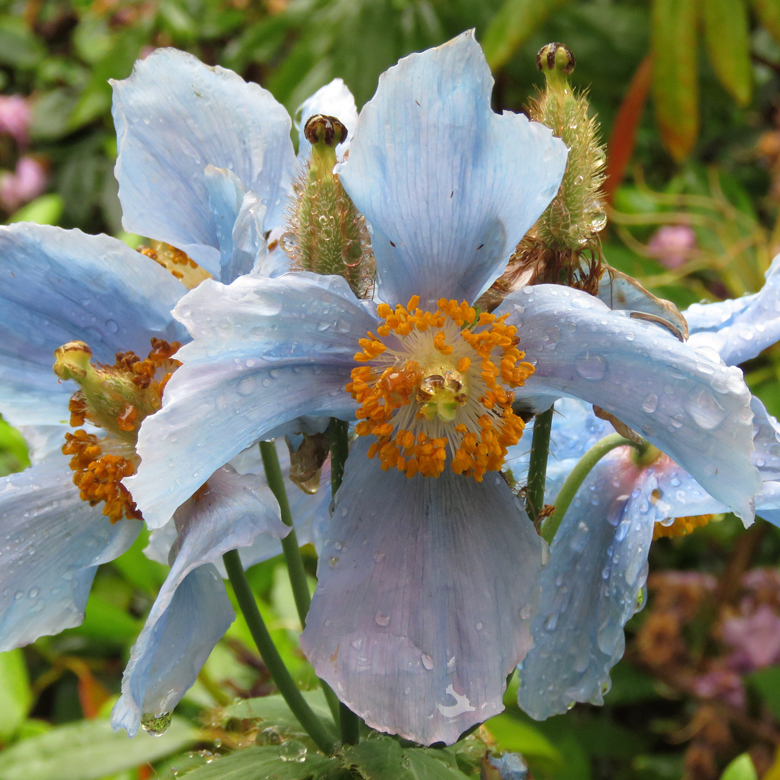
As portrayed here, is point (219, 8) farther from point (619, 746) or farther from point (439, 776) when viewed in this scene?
point (439, 776)

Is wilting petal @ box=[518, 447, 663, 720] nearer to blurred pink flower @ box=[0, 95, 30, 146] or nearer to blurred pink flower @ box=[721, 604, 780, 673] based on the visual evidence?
blurred pink flower @ box=[721, 604, 780, 673]

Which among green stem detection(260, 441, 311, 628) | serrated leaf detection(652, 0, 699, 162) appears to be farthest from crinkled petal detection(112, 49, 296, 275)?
serrated leaf detection(652, 0, 699, 162)

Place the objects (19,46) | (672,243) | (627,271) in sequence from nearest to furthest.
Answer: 1. (627,271)
2. (672,243)
3. (19,46)

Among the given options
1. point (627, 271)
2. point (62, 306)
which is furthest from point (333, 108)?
point (627, 271)

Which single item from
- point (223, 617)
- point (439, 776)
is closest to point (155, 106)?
point (223, 617)

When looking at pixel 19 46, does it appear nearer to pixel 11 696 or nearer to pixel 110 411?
pixel 11 696

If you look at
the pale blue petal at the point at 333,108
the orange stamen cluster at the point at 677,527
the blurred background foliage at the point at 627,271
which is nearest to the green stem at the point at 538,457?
the orange stamen cluster at the point at 677,527
